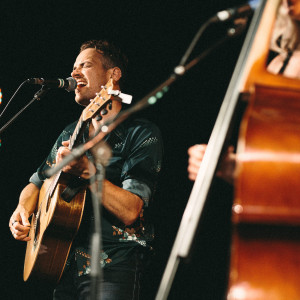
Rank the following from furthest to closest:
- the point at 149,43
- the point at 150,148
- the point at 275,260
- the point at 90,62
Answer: the point at 149,43 < the point at 90,62 < the point at 150,148 < the point at 275,260

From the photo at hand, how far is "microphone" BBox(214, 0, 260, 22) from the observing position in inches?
40.6

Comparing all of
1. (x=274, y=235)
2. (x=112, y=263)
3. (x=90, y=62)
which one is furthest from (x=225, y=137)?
(x=90, y=62)

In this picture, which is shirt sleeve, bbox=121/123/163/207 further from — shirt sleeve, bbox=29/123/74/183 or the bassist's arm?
the bassist's arm

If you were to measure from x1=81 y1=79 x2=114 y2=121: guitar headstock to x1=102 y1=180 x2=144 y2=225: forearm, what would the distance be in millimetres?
413

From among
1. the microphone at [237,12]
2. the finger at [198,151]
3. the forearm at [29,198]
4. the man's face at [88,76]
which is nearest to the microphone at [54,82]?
the man's face at [88,76]

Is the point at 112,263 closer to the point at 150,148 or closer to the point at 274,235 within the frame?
the point at 150,148

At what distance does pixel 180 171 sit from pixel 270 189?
189cm

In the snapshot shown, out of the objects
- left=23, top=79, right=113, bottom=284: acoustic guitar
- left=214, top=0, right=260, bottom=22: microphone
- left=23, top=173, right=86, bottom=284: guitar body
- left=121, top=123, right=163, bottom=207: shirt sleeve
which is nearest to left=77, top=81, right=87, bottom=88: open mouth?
left=23, top=79, right=113, bottom=284: acoustic guitar

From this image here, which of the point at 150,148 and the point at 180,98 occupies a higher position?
the point at 180,98

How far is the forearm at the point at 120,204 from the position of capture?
1.80 meters

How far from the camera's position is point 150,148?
2.02m

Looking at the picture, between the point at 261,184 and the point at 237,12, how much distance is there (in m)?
0.52

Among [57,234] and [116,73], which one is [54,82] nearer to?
[116,73]

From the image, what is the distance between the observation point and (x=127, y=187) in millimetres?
1891
